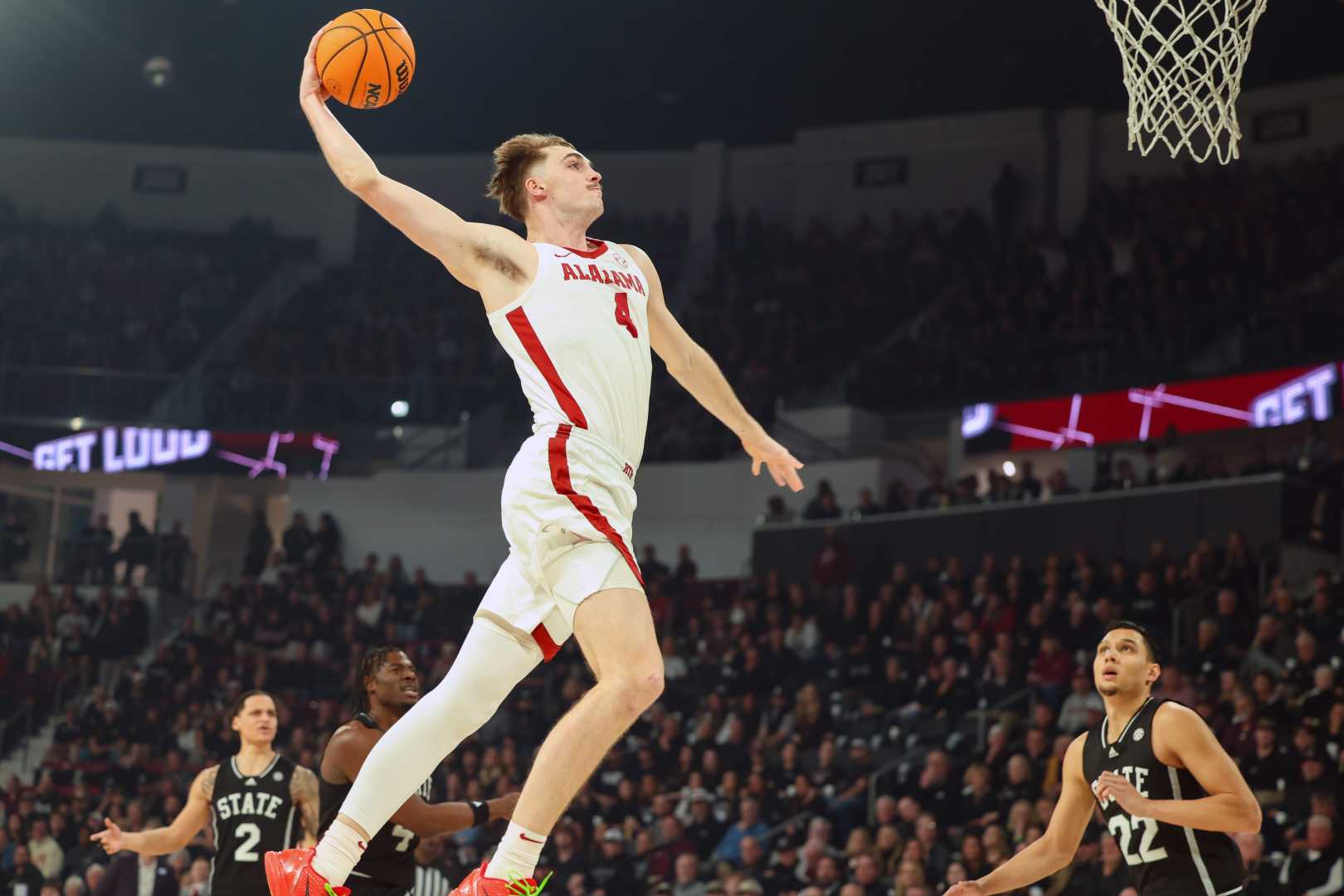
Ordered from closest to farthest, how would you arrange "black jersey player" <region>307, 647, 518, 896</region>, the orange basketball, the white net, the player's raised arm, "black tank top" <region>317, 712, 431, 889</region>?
the player's raised arm, the orange basketball, "black jersey player" <region>307, 647, 518, 896</region>, "black tank top" <region>317, 712, 431, 889</region>, the white net

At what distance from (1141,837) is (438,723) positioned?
2954 mm

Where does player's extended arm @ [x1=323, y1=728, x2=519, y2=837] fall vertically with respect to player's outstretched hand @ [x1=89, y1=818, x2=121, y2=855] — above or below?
above

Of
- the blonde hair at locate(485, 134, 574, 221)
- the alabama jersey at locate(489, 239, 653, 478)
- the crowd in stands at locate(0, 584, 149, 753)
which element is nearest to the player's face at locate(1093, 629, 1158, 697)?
the alabama jersey at locate(489, 239, 653, 478)

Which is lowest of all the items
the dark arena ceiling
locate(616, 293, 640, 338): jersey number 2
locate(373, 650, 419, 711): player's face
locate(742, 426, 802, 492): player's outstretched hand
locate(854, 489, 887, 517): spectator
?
locate(373, 650, 419, 711): player's face

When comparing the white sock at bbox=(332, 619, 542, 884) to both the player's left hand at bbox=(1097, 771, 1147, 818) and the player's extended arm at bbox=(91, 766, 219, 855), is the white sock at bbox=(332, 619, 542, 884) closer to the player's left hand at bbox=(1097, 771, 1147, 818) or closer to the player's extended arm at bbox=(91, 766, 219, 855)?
the player's left hand at bbox=(1097, 771, 1147, 818)

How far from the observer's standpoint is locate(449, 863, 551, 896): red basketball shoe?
4254 millimetres

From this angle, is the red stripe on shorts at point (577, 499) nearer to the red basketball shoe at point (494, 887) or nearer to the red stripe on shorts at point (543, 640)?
the red stripe on shorts at point (543, 640)

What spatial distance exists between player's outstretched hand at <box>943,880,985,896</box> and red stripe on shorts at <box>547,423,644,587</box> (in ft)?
6.83

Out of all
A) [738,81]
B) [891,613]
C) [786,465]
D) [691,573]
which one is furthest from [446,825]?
[738,81]

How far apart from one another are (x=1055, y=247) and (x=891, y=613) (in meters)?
9.27

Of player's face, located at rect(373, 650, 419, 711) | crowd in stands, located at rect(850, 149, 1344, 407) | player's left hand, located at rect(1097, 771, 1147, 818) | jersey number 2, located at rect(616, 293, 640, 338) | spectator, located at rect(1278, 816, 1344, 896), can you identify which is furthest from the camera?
crowd in stands, located at rect(850, 149, 1344, 407)

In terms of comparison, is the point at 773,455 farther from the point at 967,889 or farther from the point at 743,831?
the point at 743,831

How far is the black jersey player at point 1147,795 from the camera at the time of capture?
230 inches

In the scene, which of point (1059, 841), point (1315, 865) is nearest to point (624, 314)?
point (1059, 841)
